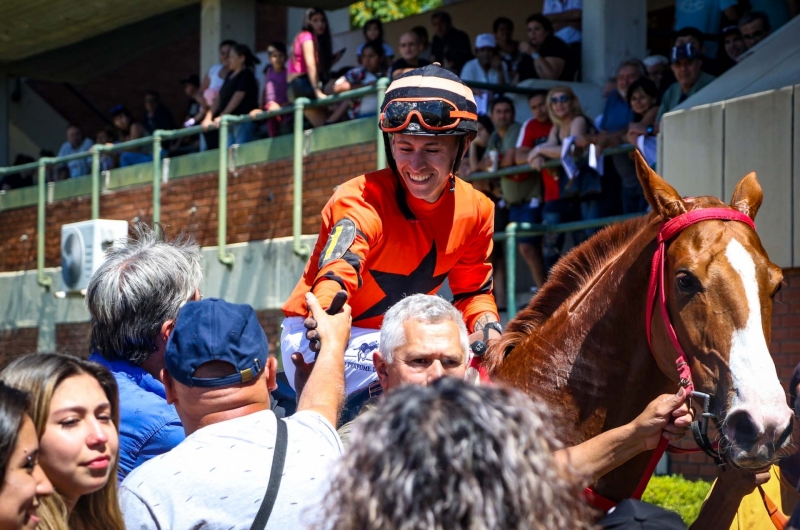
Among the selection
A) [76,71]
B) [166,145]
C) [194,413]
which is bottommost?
[194,413]

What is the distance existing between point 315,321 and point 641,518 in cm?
120

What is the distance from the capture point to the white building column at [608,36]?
37.7 ft

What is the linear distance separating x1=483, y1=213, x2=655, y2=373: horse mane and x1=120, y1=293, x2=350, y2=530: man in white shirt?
4.12 feet

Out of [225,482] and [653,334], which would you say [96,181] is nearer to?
[653,334]

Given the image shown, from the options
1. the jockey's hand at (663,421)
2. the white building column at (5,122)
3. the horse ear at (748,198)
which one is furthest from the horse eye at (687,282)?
the white building column at (5,122)

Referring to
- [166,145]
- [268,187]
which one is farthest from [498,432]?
[166,145]

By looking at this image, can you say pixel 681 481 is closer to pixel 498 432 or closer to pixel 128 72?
pixel 498 432

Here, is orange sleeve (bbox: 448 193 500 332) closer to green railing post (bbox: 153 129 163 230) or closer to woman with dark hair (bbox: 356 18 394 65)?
woman with dark hair (bbox: 356 18 394 65)

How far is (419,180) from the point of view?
14.4 ft

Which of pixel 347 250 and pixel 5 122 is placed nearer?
pixel 347 250

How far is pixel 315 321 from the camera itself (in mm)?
3639

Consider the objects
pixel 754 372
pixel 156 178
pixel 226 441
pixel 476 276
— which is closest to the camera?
pixel 226 441

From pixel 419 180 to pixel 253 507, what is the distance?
1911mm

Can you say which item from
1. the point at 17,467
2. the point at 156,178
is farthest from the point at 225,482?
the point at 156,178
